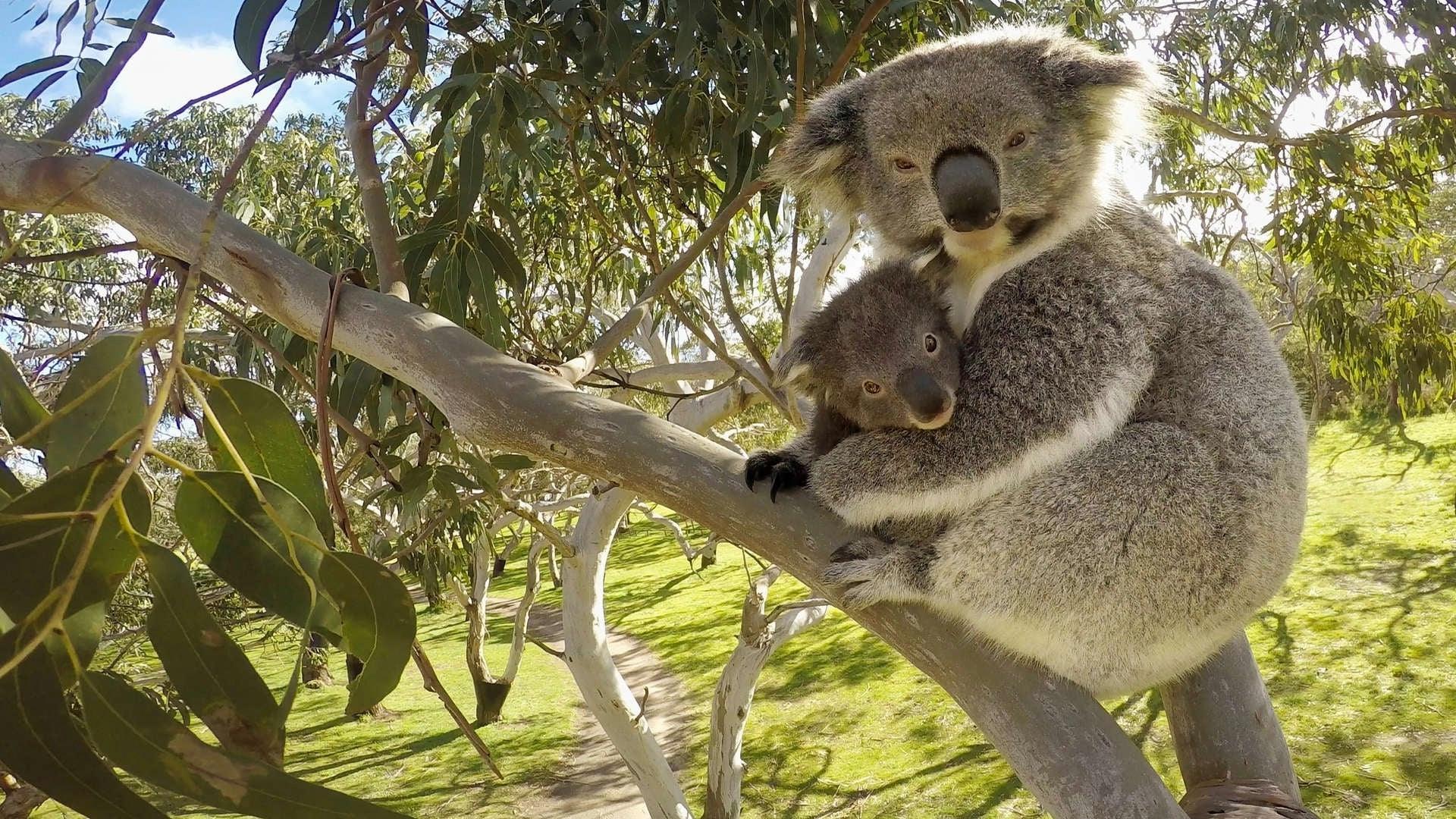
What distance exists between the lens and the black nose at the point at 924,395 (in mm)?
1464

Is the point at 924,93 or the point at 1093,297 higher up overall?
the point at 924,93

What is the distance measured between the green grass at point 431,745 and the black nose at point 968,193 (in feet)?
20.9

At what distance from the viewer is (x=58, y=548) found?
74cm

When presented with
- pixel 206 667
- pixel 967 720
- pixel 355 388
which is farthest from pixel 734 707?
pixel 206 667

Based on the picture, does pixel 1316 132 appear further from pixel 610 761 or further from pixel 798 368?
pixel 610 761

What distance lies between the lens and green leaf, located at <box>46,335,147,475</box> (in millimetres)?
943

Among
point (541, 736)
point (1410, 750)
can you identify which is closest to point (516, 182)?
point (1410, 750)

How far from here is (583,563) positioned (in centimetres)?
529

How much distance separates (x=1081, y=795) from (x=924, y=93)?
107 centimetres

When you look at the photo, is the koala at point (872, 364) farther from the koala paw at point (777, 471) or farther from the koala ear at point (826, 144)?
the koala ear at point (826, 144)

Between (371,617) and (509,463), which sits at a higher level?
(509,463)

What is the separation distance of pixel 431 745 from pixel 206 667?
8.86 meters

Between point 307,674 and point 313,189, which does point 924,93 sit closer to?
point 313,189

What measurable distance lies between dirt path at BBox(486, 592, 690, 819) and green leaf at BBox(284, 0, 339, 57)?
5.90m
